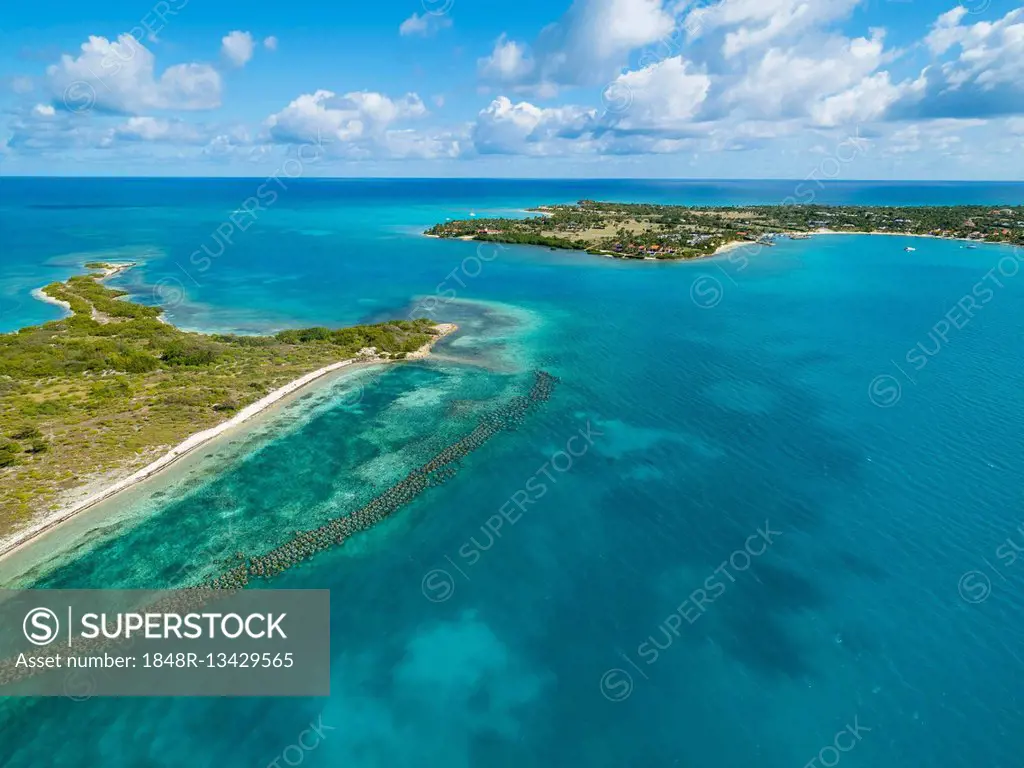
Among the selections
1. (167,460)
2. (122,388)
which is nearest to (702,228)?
(122,388)

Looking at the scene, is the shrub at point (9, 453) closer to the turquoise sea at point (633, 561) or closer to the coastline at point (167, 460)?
the coastline at point (167, 460)

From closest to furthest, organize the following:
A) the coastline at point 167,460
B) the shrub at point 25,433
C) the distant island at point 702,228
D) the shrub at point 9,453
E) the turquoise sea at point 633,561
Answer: the turquoise sea at point 633,561 < the coastline at point 167,460 < the shrub at point 9,453 < the shrub at point 25,433 < the distant island at point 702,228

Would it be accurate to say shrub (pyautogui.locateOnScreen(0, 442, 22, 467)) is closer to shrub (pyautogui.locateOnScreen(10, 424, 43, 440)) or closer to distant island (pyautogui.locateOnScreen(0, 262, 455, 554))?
distant island (pyautogui.locateOnScreen(0, 262, 455, 554))

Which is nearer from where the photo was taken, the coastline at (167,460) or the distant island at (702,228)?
the coastline at (167,460)

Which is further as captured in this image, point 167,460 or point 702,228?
point 702,228

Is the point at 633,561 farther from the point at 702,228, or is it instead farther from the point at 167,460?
the point at 702,228

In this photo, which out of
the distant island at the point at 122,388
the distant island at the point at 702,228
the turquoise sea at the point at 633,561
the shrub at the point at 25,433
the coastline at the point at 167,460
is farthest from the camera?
the distant island at the point at 702,228

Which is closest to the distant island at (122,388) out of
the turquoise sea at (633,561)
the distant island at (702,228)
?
the turquoise sea at (633,561)

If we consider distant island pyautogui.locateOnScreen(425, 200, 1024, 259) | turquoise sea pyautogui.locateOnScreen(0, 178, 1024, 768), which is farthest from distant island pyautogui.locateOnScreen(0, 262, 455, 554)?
distant island pyautogui.locateOnScreen(425, 200, 1024, 259)
